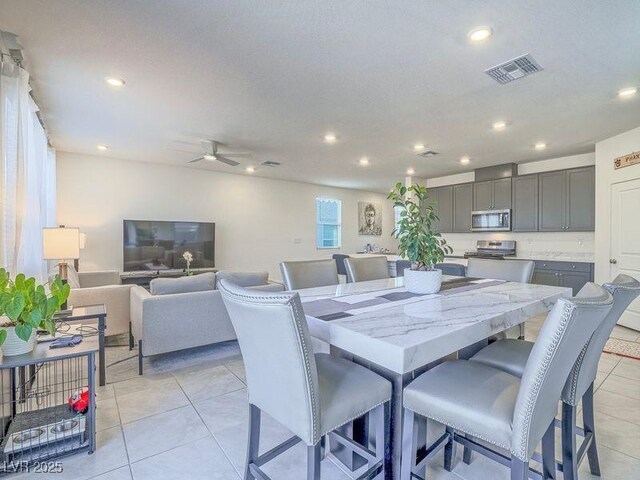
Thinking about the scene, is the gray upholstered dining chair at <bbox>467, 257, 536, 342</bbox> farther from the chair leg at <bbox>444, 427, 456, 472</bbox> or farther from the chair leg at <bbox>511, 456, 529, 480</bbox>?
the chair leg at <bbox>511, 456, 529, 480</bbox>

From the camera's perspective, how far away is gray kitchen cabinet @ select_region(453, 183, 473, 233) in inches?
254

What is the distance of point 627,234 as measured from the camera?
4125 mm

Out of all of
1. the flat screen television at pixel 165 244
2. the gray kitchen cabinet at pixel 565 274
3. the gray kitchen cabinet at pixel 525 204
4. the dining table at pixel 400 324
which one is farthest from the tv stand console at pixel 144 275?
the gray kitchen cabinet at pixel 565 274

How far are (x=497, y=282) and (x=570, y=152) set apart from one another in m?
4.06

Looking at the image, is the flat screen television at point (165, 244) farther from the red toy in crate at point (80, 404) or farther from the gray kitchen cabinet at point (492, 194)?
the gray kitchen cabinet at point (492, 194)

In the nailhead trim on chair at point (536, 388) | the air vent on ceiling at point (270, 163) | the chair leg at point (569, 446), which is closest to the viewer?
the nailhead trim on chair at point (536, 388)

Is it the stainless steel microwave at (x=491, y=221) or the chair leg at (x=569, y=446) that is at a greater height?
the stainless steel microwave at (x=491, y=221)

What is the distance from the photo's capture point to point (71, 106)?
3.39 meters

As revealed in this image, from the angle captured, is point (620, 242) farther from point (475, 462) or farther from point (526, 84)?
point (475, 462)

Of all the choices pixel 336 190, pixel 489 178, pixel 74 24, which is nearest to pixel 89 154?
pixel 74 24

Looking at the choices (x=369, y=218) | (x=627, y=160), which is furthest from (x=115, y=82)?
(x=369, y=218)

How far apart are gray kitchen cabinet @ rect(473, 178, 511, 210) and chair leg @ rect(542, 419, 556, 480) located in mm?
5369

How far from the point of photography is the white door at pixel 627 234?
158 inches

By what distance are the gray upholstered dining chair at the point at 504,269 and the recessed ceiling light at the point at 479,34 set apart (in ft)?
5.74
